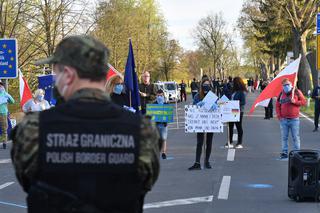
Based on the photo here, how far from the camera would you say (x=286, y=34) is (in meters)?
59.7

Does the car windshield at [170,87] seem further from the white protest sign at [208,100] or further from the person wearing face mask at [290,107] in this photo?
the person wearing face mask at [290,107]

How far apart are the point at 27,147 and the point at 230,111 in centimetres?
1325

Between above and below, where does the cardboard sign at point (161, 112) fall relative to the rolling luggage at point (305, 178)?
above

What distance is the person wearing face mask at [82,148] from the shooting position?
2564 mm

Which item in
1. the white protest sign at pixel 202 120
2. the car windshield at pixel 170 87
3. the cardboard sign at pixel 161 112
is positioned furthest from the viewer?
the car windshield at pixel 170 87

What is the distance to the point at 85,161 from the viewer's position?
2.58 m

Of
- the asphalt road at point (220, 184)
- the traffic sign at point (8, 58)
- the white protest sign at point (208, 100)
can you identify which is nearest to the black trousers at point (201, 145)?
the asphalt road at point (220, 184)

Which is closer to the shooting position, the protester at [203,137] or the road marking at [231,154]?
the protester at [203,137]

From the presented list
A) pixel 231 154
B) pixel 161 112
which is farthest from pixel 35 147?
pixel 231 154

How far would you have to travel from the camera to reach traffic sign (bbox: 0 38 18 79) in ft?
59.6

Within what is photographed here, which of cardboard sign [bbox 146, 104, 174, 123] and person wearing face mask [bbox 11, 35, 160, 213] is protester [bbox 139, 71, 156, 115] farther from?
person wearing face mask [bbox 11, 35, 160, 213]

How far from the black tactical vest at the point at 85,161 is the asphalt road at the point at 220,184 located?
18.0ft

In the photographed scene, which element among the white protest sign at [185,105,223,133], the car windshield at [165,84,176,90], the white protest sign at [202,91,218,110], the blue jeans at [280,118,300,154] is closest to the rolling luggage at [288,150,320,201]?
the white protest sign at [185,105,223,133]

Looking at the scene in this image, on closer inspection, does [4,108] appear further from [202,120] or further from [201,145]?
[201,145]
